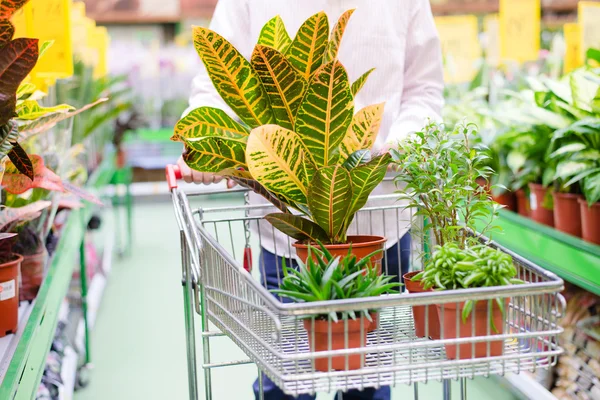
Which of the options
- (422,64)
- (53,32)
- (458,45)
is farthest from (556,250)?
(458,45)

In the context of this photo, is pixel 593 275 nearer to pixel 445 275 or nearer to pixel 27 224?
pixel 445 275

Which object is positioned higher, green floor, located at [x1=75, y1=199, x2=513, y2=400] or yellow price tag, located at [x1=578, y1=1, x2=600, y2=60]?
yellow price tag, located at [x1=578, y1=1, x2=600, y2=60]

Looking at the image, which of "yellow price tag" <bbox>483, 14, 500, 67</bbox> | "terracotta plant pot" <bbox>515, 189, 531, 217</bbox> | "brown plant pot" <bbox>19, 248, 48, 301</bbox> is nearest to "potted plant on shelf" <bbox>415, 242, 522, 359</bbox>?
"brown plant pot" <bbox>19, 248, 48, 301</bbox>

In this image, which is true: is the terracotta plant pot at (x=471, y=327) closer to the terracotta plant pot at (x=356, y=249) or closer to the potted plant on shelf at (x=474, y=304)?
the potted plant on shelf at (x=474, y=304)

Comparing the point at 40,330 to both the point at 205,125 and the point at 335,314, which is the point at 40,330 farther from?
the point at 335,314

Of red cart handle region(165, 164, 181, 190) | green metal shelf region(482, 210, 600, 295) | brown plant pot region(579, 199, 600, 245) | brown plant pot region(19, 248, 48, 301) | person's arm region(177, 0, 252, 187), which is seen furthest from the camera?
brown plant pot region(579, 199, 600, 245)

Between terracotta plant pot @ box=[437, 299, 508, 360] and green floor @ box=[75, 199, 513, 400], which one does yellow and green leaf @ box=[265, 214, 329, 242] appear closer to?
terracotta plant pot @ box=[437, 299, 508, 360]

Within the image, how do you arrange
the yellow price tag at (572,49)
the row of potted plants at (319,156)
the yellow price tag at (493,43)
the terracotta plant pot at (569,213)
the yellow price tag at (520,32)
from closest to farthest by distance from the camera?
1. the row of potted plants at (319,156)
2. the terracotta plant pot at (569,213)
3. the yellow price tag at (572,49)
4. the yellow price tag at (520,32)
5. the yellow price tag at (493,43)

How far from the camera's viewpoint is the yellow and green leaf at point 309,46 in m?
1.22

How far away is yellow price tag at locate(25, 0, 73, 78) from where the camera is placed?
2.48m

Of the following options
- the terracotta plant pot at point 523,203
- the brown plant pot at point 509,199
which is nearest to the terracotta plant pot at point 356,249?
the terracotta plant pot at point 523,203

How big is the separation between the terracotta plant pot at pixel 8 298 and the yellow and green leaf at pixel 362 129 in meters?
0.90

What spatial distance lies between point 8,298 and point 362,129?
3.10ft

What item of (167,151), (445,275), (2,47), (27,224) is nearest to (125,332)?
(27,224)
